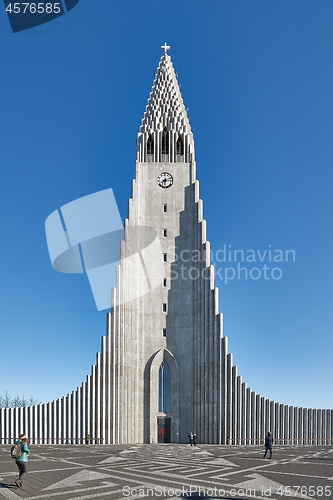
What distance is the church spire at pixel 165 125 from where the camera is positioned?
5300 centimetres

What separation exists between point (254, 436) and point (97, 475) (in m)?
29.9

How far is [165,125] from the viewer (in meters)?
54.6

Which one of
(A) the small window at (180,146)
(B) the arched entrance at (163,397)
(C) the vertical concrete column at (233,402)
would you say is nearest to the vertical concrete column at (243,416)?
Answer: (C) the vertical concrete column at (233,402)

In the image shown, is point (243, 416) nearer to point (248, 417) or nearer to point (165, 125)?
point (248, 417)

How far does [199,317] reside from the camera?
47844mm

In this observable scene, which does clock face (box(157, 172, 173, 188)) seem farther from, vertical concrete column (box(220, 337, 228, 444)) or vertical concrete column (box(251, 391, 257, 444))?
vertical concrete column (box(251, 391, 257, 444))

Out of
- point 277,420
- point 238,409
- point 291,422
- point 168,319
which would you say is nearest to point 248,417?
point 238,409

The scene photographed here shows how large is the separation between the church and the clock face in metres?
0.11

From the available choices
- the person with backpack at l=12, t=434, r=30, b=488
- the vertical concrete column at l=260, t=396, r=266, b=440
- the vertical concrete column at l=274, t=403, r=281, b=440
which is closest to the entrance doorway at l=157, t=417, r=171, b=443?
the vertical concrete column at l=260, t=396, r=266, b=440

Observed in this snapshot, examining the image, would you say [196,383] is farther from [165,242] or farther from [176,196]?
[176,196]

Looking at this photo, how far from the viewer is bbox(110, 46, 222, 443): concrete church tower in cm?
4584

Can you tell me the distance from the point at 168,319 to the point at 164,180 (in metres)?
15.0

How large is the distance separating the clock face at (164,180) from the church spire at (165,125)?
1.68 meters

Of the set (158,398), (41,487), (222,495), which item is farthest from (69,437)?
(222,495)
